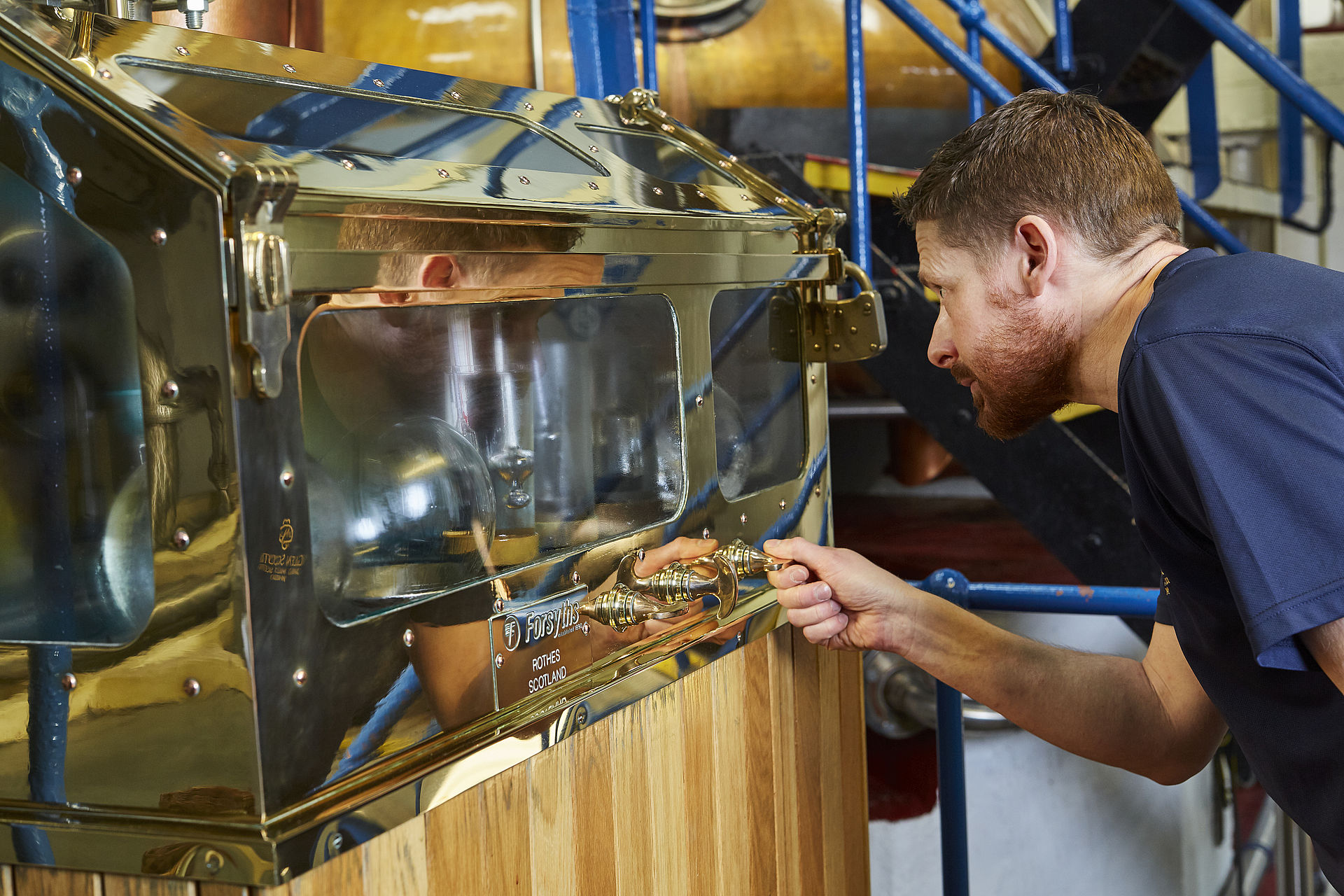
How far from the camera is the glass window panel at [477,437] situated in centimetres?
92

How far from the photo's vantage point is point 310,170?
2.68 feet

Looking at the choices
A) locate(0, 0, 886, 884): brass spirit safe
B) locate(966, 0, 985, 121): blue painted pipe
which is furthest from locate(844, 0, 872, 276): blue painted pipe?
locate(0, 0, 886, 884): brass spirit safe

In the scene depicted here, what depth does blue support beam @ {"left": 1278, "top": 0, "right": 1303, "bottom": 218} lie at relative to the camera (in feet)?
10.8

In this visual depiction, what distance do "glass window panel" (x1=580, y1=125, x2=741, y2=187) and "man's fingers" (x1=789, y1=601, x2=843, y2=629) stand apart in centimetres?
50

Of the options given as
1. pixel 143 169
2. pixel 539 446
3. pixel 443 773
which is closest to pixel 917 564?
pixel 539 446

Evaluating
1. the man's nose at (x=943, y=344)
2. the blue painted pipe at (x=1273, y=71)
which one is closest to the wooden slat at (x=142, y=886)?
the man's nose at (x=943, y=344)

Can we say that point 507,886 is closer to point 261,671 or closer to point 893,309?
point 261,671

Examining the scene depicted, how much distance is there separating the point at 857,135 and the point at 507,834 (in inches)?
60.5

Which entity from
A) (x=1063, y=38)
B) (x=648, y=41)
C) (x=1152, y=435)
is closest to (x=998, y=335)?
(x=1152, y=435)

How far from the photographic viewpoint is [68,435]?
0.79m

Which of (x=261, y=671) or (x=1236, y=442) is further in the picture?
(x=1236, y=442)

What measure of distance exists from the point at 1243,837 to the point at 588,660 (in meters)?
3.49

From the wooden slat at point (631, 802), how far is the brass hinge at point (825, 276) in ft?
1.71

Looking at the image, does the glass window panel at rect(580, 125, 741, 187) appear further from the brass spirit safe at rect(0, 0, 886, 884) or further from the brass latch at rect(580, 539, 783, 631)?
the brass latch at rect(580, 539, 783, 631)
